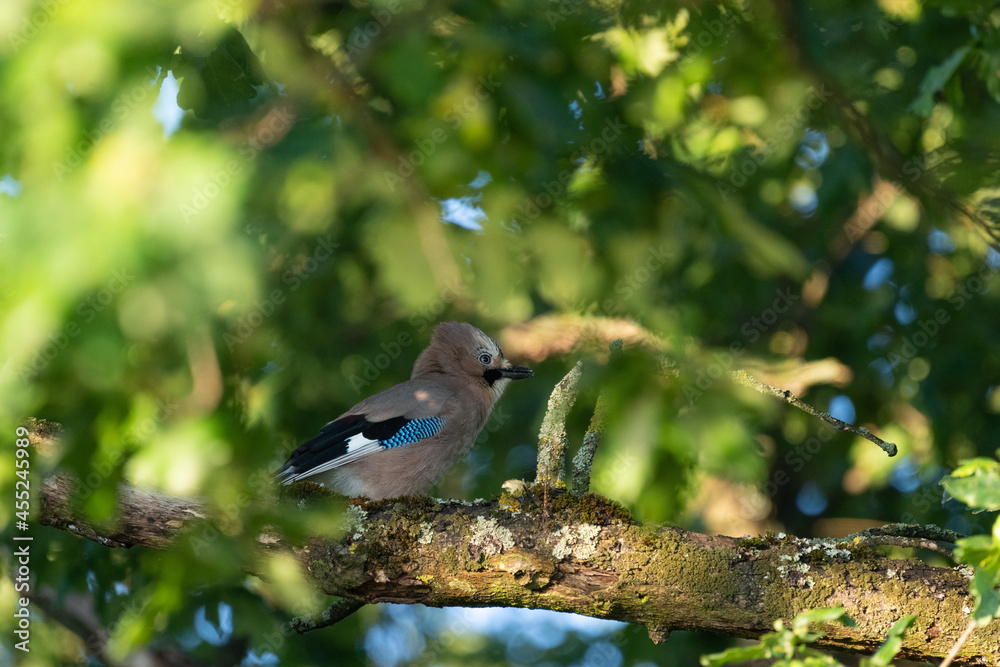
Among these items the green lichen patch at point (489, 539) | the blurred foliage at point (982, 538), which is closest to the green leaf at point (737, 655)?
the blurred foliage at point (982, 538)

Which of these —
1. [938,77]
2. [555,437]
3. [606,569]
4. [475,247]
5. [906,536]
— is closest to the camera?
[606,569]

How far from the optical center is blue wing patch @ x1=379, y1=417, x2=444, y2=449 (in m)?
4.23

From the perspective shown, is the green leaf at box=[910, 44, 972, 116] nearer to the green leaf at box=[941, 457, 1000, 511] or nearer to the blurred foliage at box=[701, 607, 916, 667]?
the green leaf at box=[941, 457, 1000, 511]

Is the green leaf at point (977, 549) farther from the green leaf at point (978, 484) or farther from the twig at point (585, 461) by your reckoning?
the twig at point (585, 461)

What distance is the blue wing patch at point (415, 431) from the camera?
13.9ft

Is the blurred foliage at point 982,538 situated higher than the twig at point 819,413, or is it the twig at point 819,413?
the blurred foliage at point 982,538

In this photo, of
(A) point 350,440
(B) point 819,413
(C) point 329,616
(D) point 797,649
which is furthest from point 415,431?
(D) point 797,649

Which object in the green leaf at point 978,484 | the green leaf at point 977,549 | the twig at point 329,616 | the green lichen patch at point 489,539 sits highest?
the green leaf at point 978,484

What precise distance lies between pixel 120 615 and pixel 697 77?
13.1 ft

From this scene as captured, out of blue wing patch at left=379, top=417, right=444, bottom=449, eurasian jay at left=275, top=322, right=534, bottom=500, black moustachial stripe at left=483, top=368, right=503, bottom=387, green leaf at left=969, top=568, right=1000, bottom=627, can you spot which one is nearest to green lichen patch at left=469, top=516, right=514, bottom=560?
green leaf at left=969, top=568, right=1000, bottom=627

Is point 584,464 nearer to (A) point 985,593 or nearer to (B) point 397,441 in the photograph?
(A) point 985,593

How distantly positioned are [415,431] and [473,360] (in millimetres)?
713

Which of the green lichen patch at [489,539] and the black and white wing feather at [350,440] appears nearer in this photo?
the green lichen patch at [489,539]

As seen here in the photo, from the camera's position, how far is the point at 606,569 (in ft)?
7.96
